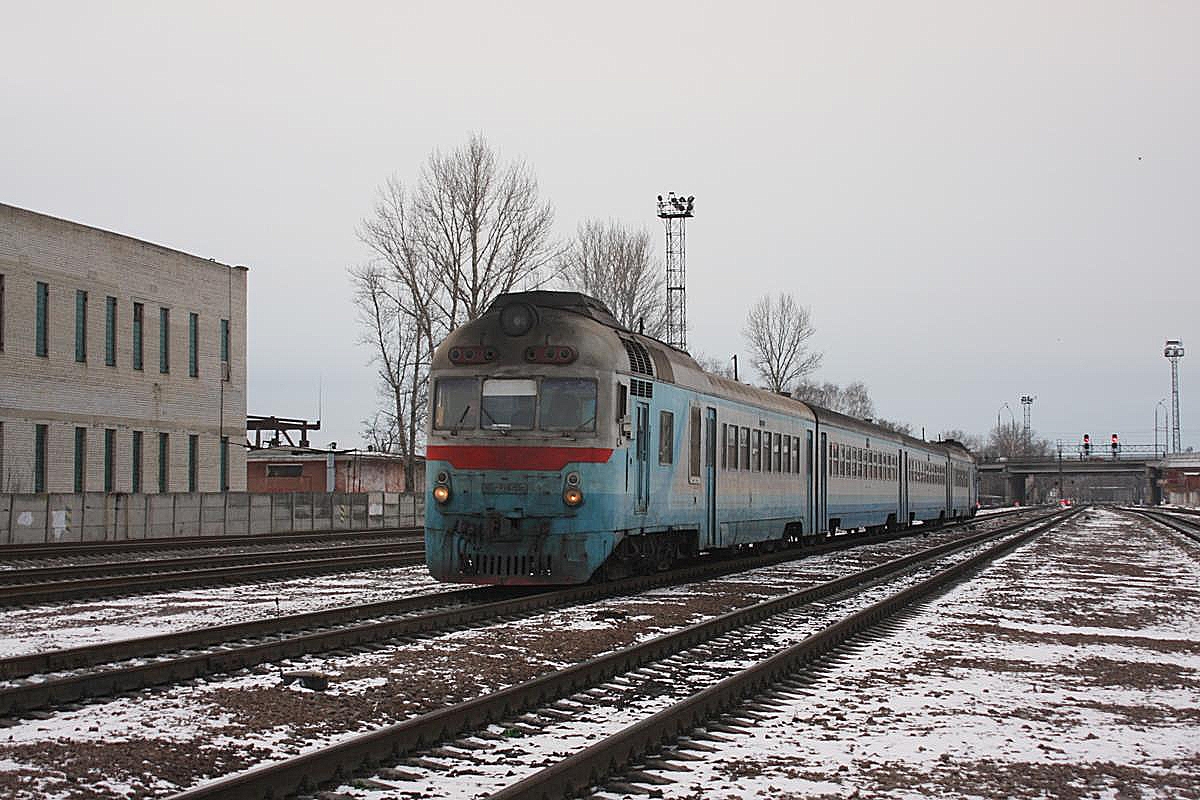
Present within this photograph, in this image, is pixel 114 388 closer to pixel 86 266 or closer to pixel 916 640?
pixel 86 266

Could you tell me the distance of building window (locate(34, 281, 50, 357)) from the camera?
36.7m

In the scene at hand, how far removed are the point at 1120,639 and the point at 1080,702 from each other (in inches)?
156

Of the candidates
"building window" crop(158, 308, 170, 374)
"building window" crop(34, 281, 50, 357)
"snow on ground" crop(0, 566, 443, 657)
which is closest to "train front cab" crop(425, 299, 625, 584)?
"snow on ground" crop(0, 566, 443, 657)

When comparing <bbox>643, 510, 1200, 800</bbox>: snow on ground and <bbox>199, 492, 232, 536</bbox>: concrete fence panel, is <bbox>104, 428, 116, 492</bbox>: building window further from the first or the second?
<bbox>643, 510, 1200, 800</bbox>: snow on ground

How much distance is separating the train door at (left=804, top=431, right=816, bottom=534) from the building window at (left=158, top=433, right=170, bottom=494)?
2406cm

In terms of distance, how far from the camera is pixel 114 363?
3978 centimetres

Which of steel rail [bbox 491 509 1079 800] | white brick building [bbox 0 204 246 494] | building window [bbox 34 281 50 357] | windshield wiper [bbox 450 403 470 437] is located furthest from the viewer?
building window [bbox 34 281 50 357]

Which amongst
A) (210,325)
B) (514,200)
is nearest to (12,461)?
(210,325)

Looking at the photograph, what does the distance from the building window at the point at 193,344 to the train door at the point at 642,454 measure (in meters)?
30.7

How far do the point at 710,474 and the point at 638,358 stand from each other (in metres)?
3.50

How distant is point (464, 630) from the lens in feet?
40.0

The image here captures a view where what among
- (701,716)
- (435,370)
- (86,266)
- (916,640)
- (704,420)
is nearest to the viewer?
(701,716)

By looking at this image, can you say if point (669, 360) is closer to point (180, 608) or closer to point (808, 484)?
point (180, 608)

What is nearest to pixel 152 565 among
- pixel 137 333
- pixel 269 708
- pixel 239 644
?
pixel 239 644
